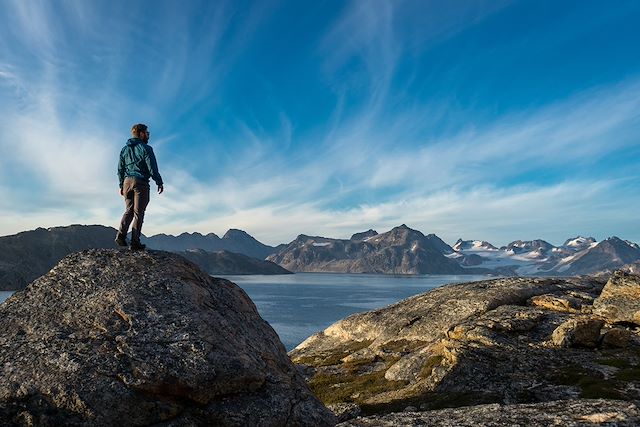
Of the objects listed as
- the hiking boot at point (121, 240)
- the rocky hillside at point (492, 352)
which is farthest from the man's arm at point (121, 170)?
the rocky hillside at point (492, 352)

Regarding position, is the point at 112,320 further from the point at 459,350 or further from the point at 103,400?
the point at 459,350

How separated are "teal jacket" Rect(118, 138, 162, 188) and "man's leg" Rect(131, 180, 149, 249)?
351mm

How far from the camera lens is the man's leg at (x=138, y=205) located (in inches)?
674

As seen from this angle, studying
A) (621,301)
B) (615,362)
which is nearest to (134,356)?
(615,362)

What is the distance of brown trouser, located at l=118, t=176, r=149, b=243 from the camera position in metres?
17.2

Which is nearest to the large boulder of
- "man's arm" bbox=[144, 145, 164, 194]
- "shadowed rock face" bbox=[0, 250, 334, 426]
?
"shadowed rock face" bbox=[0, 250, 334, 426]

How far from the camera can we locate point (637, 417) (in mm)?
11203

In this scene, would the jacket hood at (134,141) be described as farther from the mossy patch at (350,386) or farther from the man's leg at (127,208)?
the mossy patch at (350,386)

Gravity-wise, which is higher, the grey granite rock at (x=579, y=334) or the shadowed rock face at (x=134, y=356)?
the shadowed rock face at (x=134, y=356)

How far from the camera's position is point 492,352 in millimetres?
27812

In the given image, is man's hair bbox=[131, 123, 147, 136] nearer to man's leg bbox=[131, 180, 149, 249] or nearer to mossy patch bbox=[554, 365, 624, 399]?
man's leg bbox=[131, 180, 149, 249]

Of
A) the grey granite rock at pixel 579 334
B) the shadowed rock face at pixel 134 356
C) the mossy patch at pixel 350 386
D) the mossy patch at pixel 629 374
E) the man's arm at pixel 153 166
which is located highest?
the man's arm at pixel 153 166

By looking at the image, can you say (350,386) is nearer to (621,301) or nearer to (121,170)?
(121,170)

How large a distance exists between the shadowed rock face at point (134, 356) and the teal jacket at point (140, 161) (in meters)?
3.12
